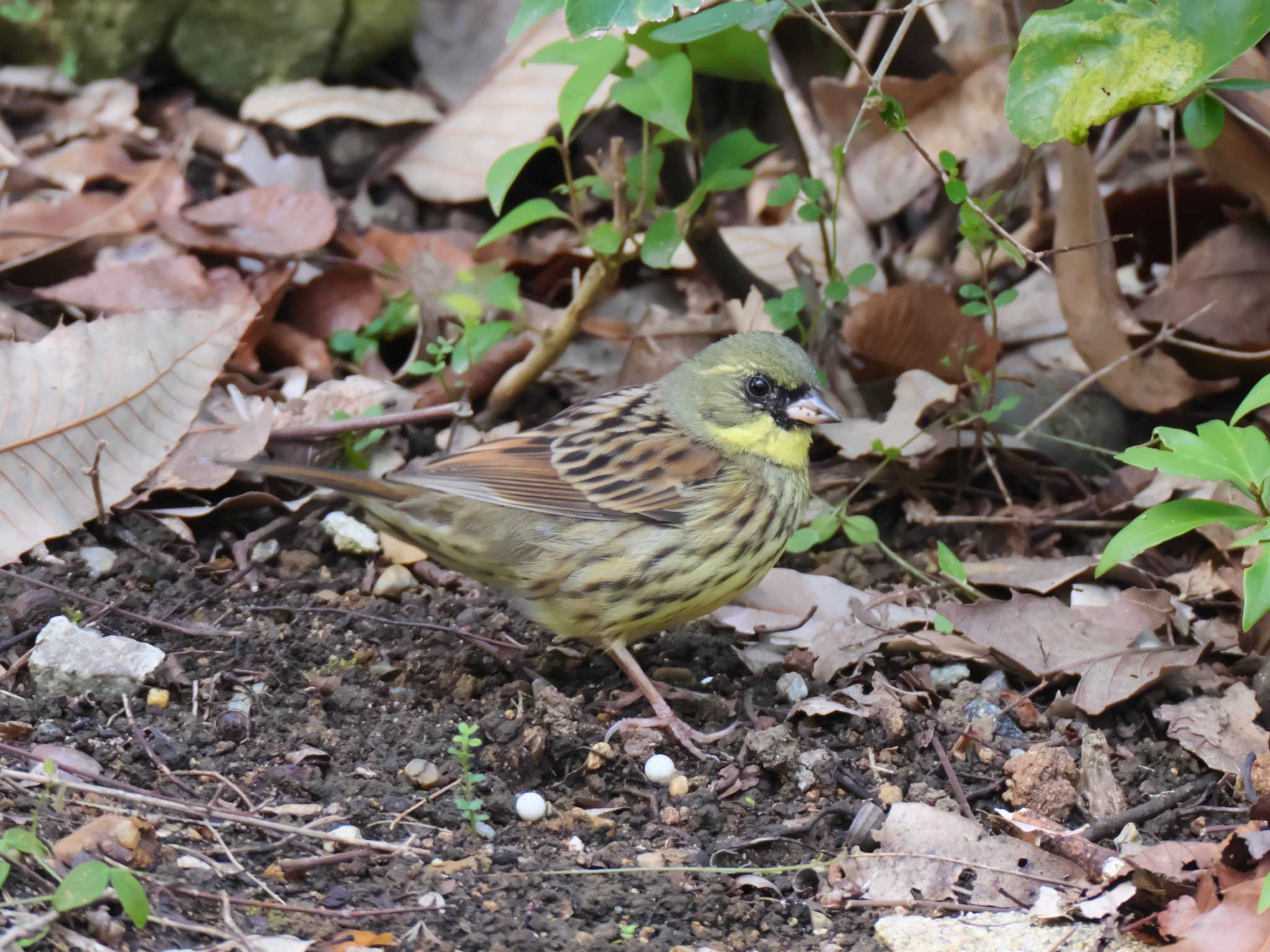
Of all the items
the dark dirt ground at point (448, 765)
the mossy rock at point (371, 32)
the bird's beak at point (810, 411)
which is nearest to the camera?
the dark dirt ground at point (448, 765)

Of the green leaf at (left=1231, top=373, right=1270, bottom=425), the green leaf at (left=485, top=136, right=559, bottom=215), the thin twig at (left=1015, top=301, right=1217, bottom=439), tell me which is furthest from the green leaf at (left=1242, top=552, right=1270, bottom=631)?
the green leaf at (left=485, top=136, right=559, bottom=215)

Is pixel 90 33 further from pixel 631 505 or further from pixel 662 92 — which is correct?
pixel 631 505

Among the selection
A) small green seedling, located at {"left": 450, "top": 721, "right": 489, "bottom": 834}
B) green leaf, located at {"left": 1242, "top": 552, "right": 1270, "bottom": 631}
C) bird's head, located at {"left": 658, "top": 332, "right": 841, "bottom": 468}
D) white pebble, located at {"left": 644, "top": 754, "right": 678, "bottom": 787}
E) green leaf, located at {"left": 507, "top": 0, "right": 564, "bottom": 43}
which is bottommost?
white pebble, located at {"left": 644, "top": 754, "right": 678, "bottom": 787}

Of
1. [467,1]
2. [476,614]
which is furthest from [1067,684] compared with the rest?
[467,1]

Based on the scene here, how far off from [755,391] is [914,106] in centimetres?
200

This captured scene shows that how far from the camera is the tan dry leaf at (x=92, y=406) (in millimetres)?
4117

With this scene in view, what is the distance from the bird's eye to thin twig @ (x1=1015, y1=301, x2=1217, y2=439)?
3.12 ft

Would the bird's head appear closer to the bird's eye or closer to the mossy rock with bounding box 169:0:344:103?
the bird's eye

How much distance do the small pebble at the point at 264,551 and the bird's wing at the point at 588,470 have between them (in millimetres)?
646

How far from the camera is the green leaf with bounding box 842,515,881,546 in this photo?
4352mm

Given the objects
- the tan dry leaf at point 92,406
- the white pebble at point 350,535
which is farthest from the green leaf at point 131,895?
the white pebble at point 350,535

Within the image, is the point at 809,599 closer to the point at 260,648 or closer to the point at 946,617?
the point at 946,617

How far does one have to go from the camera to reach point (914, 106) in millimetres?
5711

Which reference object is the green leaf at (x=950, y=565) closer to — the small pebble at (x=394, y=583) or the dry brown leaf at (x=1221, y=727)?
the dry brown leaf at (x=1221, y=727)
